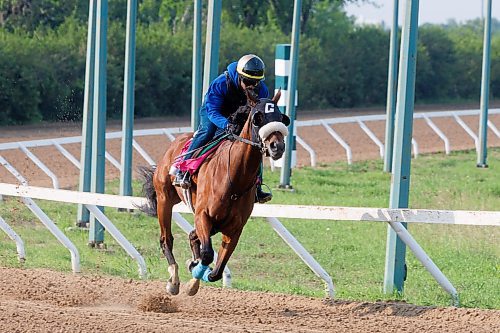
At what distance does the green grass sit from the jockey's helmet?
227 cm

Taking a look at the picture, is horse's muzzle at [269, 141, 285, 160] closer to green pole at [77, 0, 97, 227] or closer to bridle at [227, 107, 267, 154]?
bridle at [227, 107, 267, 154]

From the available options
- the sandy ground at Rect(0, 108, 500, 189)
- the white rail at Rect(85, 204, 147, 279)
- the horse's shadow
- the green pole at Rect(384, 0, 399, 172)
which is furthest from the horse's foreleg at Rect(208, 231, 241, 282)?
the green pole at Rect(384, 0, 399, 172)

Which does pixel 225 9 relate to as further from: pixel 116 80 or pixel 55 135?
pixel 55 135

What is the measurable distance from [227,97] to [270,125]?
49.3 inches

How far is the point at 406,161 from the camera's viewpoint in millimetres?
9727

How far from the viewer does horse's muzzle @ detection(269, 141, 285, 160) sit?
7.39 meters

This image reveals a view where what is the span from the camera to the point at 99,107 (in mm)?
12875

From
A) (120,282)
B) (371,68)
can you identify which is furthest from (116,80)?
(120,282)

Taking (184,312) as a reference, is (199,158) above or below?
above

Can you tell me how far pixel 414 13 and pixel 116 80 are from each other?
666 inches

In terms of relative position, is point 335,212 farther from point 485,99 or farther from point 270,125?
point 485,99

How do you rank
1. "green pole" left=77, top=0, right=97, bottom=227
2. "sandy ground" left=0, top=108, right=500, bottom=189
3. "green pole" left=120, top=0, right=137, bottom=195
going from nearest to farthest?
1. "green pole" left=77, top=0, right=97, bottom=227
2. "green pole" left=120, top=0, right=137, bottom=195
3. "sandy ground" left=0, top=108, right=500, bottom=189

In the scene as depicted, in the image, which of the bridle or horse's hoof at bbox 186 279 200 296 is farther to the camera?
horse's hoof at bbox 186 279 200 296

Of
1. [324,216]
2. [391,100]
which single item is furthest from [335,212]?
[391,100]
